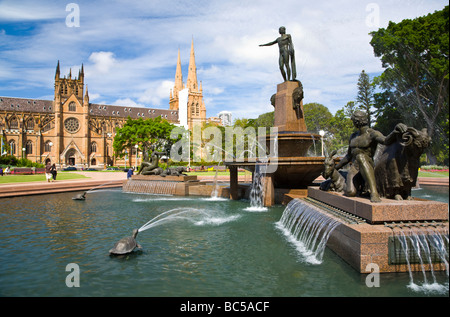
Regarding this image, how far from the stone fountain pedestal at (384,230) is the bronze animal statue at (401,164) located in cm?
33

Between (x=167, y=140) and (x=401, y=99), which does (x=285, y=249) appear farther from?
(x=167, y=140)

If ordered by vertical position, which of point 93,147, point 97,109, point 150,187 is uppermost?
point 97,109

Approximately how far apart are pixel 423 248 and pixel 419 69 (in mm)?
38133

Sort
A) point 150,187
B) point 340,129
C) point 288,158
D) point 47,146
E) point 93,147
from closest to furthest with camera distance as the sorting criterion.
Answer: point 288,158 → point 150,187 → point 340,129 → point 47,146 → point 93,147

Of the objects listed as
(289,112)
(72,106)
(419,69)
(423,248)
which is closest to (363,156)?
(423,248)

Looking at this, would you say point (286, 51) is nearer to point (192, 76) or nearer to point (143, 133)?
point (143, 133)

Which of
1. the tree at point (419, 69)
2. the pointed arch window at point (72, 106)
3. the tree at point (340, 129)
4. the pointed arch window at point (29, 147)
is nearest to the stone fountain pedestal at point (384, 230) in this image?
the tree at point (419, 69)

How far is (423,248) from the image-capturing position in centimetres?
509

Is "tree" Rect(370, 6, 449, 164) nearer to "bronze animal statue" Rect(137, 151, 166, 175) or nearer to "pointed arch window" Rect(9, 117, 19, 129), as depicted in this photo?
"bronze animal statue" Rect(137, 151, 166, 175)

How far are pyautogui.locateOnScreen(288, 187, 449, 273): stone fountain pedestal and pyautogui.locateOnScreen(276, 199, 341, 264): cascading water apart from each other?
397 mm

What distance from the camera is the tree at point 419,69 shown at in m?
32.9

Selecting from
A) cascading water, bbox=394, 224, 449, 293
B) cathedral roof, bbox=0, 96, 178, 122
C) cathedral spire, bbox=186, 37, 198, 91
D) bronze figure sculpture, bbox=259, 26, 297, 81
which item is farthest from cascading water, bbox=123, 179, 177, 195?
cathedral spire, bbox=186, 37, 198, 91

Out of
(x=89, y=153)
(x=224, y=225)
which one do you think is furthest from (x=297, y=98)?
(x=89, y=153)
